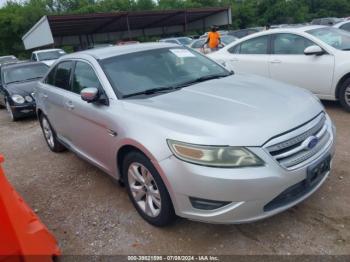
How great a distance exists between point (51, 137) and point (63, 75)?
1.39 meters

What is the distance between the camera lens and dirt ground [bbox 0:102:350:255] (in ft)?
9.50

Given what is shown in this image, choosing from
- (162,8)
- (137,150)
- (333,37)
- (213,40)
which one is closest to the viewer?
(137,150)

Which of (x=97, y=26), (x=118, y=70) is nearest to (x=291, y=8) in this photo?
(x=97, y=26)

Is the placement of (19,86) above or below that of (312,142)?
below

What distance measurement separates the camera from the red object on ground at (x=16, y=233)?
2.32 metres

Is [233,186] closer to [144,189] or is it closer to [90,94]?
[144,189]

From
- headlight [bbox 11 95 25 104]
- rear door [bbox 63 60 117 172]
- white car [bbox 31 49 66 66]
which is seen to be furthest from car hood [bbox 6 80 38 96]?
white car [bbox 31 49 66 66]

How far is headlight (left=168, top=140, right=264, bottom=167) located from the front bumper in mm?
37

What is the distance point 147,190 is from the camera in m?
3.20

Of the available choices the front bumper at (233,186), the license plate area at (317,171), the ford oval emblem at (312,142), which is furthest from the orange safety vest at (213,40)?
the front bumper at (233,186)

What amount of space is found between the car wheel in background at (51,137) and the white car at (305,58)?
112 inches

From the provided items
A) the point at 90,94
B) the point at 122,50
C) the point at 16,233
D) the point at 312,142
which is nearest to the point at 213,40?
the point at 122,50

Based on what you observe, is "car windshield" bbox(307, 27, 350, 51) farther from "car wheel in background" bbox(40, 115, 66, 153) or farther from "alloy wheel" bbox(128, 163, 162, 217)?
"car wheel in background" bbox(40, 115, 66, 153)

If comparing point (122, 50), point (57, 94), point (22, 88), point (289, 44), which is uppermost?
point (122, 50)
